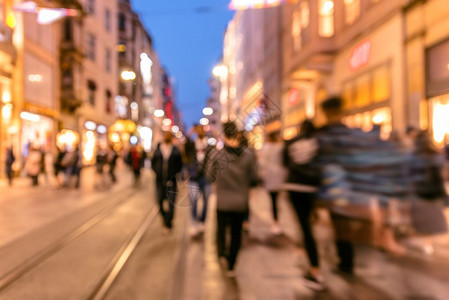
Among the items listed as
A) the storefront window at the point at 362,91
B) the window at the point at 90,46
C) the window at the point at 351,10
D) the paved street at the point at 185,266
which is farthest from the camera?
the window at the point at 90,46

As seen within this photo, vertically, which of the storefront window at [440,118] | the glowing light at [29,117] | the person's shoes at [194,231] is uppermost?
the glowing light at [29,117]

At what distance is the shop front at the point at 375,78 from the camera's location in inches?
508

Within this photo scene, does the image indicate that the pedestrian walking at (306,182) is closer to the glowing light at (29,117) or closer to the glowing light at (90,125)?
the glowing light at (29,117)

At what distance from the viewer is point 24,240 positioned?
7.11 metres

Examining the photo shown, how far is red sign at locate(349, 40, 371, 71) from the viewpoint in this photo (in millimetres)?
15031

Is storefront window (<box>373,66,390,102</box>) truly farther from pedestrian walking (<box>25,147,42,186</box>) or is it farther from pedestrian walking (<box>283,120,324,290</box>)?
pedestrian walking (<box>25,147,42,186</box>)

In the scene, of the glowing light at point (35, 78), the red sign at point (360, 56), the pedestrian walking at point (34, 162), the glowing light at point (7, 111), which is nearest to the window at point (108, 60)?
the glowing light at point (35, 78)

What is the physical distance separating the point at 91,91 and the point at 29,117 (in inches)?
438

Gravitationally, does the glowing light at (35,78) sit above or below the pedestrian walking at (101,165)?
above

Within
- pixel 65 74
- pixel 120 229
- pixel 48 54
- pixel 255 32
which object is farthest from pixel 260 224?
pixel 255 32

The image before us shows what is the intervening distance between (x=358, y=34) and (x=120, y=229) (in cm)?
1127

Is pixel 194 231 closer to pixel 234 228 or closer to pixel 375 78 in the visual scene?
pixel 234 228

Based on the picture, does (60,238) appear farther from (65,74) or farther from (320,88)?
(65,74)

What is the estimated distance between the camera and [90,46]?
32219mm
